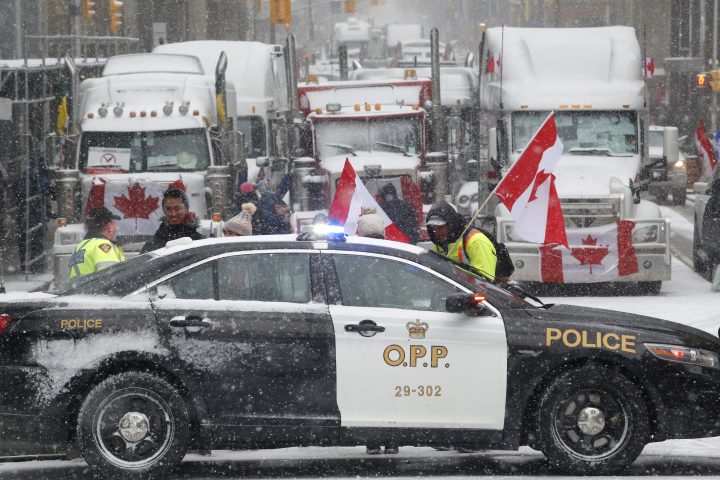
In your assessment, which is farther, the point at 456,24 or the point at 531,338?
the point at 456,24

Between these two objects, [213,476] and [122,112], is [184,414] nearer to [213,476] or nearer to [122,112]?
[213,476]

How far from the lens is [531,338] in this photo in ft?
27.6

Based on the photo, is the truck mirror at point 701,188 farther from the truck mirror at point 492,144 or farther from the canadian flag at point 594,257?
the truck mirror at point 492,144

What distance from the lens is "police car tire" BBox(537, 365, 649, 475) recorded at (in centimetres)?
839

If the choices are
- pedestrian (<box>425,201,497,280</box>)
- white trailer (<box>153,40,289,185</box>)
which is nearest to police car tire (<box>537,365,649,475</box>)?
pedestrian (<box>425,201,497,280</box>)

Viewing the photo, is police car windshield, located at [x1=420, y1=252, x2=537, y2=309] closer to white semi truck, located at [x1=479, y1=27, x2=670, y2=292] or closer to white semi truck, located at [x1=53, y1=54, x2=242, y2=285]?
white semi truck, located at [x1=53, y1=54, x2=242, y2=285]

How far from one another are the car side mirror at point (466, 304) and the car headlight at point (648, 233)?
10.5m

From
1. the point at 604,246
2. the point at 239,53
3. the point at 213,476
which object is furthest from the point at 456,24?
the point at 213,476

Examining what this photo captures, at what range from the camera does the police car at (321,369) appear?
27.1 feet

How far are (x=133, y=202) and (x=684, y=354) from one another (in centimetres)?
1120

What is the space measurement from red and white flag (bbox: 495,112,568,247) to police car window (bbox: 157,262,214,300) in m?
2.74

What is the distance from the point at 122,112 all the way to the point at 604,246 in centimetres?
660

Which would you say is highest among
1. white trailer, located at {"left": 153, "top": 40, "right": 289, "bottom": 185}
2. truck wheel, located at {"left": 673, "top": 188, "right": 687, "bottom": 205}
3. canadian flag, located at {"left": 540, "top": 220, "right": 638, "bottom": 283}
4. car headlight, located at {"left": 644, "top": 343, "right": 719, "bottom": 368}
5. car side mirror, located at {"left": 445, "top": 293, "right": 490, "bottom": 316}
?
white trailer, located at {"left": 153, "top": 40, "right": 289, "bottom": 185}

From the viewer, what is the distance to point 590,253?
18.5m
